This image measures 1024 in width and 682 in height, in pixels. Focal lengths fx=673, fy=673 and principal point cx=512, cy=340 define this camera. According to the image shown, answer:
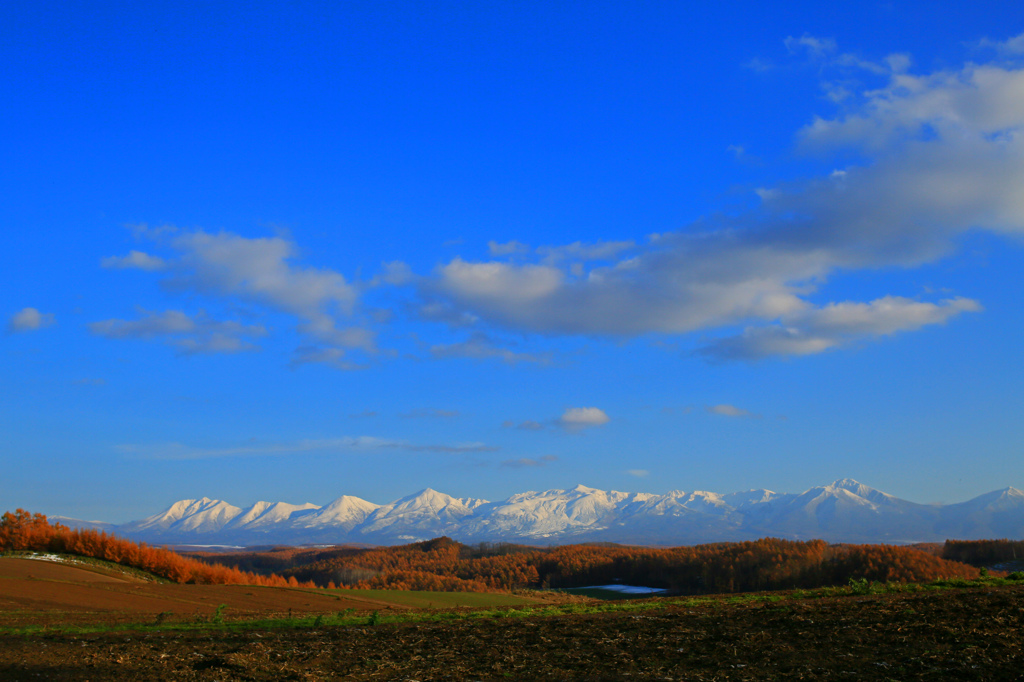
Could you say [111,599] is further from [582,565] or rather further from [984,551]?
[582,565]

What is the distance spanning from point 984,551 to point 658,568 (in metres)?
61.8

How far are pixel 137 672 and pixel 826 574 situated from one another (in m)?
92.3

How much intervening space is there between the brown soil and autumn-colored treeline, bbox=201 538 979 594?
37397 millimetres

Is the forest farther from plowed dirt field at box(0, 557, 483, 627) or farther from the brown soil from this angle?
plowed dirt field at box(0, 557, 483, 627)

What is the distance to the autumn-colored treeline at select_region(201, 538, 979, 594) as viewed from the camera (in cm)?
8150

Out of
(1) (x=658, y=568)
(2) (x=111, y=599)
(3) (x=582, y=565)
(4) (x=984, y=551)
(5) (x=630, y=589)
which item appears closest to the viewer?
(2) (x=111, y=599)

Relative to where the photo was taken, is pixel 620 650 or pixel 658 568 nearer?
pixel 620 650

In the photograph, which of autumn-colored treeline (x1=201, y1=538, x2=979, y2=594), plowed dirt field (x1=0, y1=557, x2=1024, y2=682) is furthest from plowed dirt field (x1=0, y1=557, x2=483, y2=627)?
autumn-colored treeline (x1=201, y1=538, x2=979, y2=594)

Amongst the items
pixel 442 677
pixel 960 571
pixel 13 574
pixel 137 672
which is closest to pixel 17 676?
pixel 137 672

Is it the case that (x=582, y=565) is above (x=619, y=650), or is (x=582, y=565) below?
below

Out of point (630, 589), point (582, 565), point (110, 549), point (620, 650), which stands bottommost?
point (630, 589)

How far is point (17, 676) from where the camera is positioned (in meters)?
12.2

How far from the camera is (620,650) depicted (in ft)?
47.6

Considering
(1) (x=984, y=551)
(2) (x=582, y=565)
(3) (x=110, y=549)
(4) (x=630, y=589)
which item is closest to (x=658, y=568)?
(4) (x=630, y=589)
